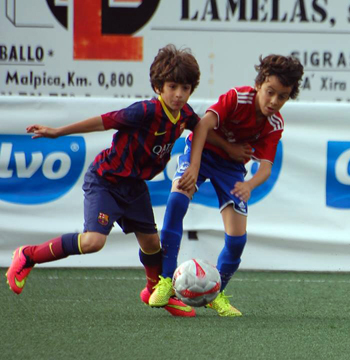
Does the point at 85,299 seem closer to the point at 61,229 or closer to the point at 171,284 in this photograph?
the point at 171,284

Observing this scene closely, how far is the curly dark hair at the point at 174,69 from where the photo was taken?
4.32 meters

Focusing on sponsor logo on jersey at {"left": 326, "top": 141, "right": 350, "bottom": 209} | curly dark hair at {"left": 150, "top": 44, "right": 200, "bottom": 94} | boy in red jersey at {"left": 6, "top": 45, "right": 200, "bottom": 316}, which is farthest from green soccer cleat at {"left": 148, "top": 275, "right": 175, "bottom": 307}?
sponsor logo on jersey at {"left": 326, "top": 141, "right": 350, "bottom": 209}

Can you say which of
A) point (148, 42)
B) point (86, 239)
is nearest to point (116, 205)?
point (86, 239)

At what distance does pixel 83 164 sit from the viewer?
6598mm

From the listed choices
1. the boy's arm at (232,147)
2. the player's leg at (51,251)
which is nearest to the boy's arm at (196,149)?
the boy's arm at (232,147)

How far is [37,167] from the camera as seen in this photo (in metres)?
6.57

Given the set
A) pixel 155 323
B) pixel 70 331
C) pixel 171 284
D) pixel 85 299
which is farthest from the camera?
pixel 85 299

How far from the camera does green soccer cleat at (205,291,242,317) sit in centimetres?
466

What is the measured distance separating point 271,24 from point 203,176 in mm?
3404

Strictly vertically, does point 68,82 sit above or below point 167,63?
below

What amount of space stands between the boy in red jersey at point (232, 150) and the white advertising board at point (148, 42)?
3.08 meters

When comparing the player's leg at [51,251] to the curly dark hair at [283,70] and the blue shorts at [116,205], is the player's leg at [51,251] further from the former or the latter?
the curly dark hair at [283,70]

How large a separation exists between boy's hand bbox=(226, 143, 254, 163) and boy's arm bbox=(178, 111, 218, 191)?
0.22 metres

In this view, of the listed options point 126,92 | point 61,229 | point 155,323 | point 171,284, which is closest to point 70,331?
point 155,323
